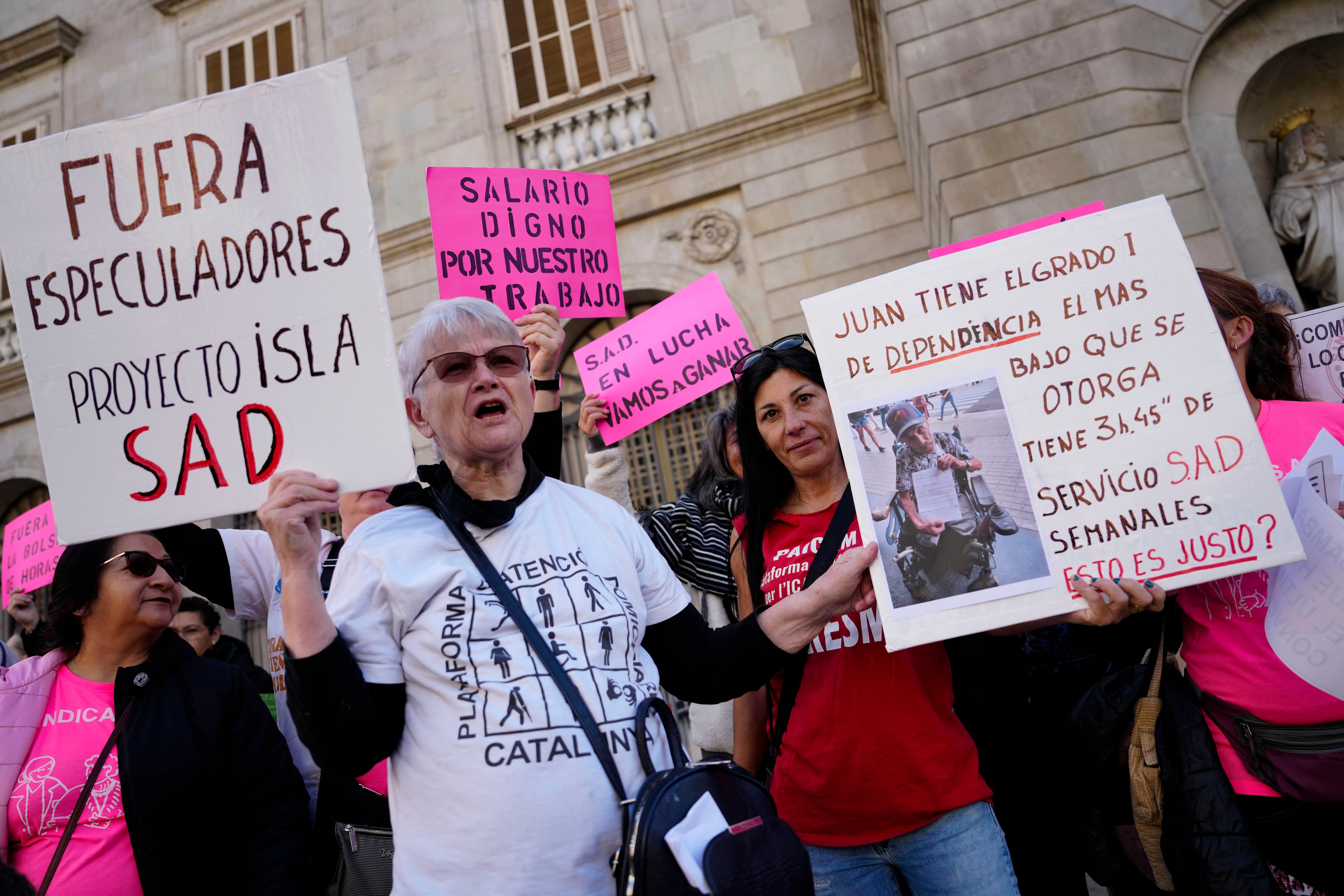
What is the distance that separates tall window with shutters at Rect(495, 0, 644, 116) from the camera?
29.4 feet

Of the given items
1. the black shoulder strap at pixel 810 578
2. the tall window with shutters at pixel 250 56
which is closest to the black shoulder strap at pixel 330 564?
the black shoulder strap at pixel 810 578

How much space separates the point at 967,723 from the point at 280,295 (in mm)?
2176

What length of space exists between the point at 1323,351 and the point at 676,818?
3.85 meters

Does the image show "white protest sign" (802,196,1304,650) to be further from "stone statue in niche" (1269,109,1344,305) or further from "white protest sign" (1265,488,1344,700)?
"stone statue in niche" (1269,109,1344,305)

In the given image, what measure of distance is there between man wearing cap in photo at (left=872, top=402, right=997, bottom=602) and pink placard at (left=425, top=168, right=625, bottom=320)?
193cm

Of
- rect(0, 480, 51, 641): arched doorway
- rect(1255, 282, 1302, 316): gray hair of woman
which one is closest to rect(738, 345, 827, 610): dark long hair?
rect(1255, 282, 1302, 316): gray hair of woman

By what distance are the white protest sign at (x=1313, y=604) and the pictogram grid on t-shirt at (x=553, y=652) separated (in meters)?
1.39

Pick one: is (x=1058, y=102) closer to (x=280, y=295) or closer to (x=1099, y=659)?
(x=1099, y=659)

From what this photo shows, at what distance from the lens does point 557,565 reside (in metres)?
1.69

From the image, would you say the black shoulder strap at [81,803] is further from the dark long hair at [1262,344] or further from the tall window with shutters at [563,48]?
the tall window with shutters at [563,48]

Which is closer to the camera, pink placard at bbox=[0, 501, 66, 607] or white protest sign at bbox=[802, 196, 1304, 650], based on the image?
Result: white protest sign at bbox=[802, 196, 1304, 650]

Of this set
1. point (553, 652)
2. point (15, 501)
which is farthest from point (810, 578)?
point (15, 501)

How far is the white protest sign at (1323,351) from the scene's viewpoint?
145 inches

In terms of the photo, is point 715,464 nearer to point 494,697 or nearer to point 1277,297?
point 494,697
